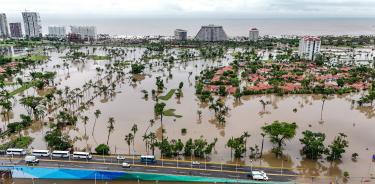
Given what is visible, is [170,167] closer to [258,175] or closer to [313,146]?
[258,175]

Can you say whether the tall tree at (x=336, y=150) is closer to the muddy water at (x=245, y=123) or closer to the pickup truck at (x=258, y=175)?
the muddy water at (x=245, y=123)

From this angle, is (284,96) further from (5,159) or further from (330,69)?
(5,159)

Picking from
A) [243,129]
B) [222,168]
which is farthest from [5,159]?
[243,129]

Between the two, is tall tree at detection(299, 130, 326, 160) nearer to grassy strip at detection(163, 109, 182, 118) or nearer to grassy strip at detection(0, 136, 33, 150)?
grassy strip at detection(163, 109, 182, 118)

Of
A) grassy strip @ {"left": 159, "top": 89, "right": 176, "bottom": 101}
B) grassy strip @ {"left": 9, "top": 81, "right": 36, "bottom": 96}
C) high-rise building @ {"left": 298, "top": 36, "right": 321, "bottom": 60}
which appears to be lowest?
grassy strip @ {"left": 159, "top": 89, "right": 176, "bottom": 101}

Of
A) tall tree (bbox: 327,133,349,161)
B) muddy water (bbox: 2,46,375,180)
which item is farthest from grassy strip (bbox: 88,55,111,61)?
tall tree (bbox: 327,133,349,161)

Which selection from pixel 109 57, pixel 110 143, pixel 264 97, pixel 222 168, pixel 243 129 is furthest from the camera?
pixel 109 57
